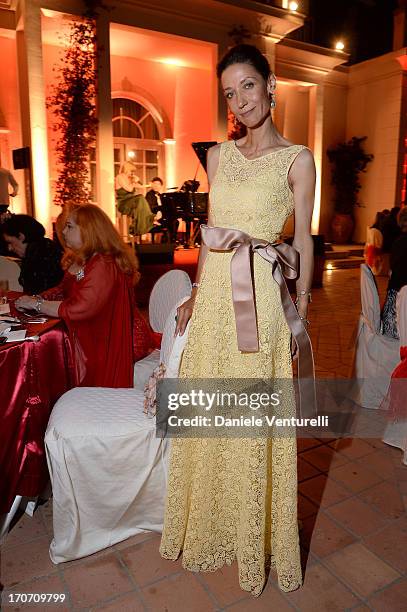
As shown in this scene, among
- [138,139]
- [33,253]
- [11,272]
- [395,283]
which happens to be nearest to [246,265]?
[33,253]

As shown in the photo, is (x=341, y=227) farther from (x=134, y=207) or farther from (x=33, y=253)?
(x=33, y=253)

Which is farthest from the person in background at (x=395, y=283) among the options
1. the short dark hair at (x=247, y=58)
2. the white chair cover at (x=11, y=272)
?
the white chair cover at (x=11, y=272)

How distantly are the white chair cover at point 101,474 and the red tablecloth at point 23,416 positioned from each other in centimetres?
15

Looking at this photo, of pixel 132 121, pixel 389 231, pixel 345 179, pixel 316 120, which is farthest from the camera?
pixel 345 179

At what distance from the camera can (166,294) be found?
2857mm

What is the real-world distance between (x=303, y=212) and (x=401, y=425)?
72.5 inches

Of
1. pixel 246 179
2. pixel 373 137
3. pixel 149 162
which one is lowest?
pixel 246 179

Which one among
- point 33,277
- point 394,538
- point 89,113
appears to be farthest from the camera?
point 89,113

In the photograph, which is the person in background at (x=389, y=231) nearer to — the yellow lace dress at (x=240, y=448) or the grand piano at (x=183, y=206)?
the grand piano at (x=183, y=206)

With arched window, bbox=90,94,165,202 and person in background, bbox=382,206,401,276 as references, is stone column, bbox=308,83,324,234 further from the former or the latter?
arched window, bbox=90,94,165,202

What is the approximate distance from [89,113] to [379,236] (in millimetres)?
5593

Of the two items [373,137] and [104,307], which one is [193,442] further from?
[373,137]

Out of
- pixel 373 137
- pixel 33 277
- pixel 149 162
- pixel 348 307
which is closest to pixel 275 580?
pixel 33 277

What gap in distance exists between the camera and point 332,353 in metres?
4.63
